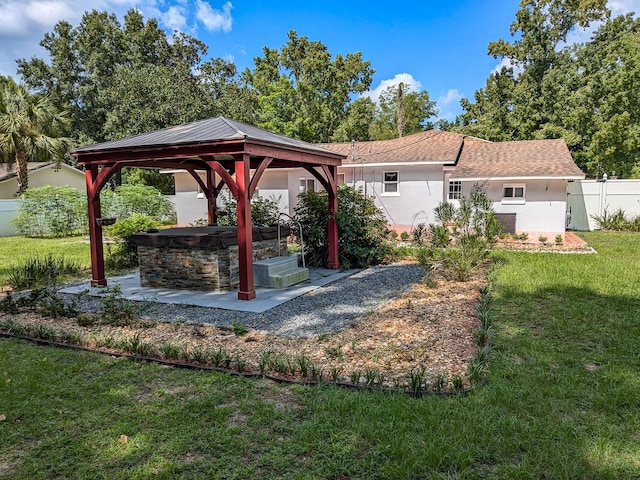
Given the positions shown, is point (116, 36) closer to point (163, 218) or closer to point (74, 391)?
point (163, 218)

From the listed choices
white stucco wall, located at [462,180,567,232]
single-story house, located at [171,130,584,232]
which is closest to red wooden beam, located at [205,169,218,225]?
single-story house, located at [171,130,584,232]

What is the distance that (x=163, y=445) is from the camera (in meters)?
2.88

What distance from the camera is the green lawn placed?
2.65 m

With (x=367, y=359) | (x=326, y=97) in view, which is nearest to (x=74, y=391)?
(x=367, y=359)

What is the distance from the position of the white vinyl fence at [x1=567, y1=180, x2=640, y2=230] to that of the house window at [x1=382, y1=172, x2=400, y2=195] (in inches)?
281

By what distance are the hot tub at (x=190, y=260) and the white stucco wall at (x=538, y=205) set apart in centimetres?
1148

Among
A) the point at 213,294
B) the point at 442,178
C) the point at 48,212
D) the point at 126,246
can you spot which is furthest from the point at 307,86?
the point at 213,294

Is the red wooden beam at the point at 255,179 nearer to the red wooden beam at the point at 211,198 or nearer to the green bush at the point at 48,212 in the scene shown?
the red wooden beam at the point at 211,198

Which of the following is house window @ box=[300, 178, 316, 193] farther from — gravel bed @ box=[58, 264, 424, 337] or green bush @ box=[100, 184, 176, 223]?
gravel bed @ box=[58, 264, 424, 337]

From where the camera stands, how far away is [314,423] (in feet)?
10.2

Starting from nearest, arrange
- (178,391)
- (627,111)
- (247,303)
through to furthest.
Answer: (178,391)
(247,303)
(627,111)

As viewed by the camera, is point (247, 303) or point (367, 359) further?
point (247, 303)

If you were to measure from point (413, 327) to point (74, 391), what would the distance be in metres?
3.70

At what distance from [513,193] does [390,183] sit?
4.65 meters
